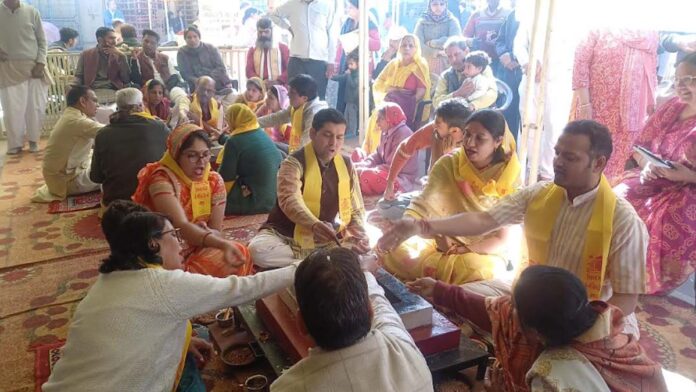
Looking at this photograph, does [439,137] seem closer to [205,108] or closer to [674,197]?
[674,197]

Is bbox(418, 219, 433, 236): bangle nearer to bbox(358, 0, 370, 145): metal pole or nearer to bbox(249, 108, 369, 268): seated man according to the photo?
bbox(249, 108, 369, 268): seated man

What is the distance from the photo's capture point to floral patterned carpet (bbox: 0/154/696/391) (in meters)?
2.74

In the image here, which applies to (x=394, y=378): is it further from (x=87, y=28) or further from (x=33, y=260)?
(x=87, y=28)

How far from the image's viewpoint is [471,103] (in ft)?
18.7

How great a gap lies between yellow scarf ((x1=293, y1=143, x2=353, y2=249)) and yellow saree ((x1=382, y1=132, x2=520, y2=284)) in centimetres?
40

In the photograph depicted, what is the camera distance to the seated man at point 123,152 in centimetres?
429

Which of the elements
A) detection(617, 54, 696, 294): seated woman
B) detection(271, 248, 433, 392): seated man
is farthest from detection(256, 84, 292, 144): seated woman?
detection(271, 248, 433, 392): seated man

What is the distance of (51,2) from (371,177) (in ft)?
33.3

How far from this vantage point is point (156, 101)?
6.52 m

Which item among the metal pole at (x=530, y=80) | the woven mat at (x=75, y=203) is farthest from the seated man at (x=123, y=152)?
the metal pole at (x=530, y=80)

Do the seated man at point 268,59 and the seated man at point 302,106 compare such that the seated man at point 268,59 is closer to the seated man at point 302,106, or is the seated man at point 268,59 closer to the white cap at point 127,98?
the seated man at point 302,106

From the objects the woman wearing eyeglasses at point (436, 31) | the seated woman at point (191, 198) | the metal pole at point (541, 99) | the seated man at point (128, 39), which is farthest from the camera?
the seated man at point (128, 39)

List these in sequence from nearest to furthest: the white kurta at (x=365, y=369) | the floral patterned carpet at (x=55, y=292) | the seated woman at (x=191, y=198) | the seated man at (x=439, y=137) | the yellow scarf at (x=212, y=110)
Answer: the white kurta at (x=365, y=369), the floral patterned carpet at (x=55, y=292), the seated woman at (x=191, y=198), the seated man at (x=439, y=137), the yellow scarf at (x=212, y=110)

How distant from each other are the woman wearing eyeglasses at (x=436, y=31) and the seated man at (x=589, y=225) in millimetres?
5154
